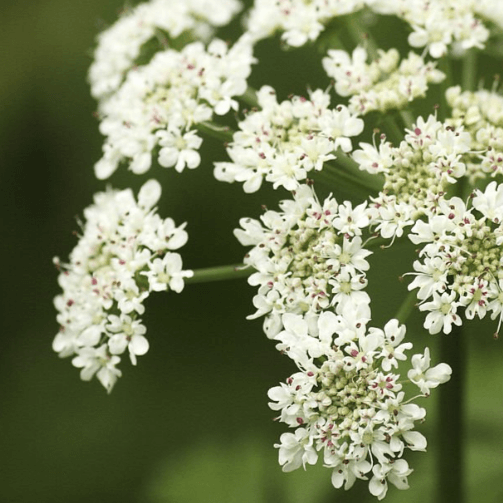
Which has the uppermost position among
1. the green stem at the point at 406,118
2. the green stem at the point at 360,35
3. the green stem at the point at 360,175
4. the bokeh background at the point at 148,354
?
the green stem at the point at 360,35

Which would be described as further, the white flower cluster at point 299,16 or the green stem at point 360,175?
the white flower cluster at point 299,16

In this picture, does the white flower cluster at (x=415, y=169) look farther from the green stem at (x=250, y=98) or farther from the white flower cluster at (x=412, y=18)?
the green stem at (x=250, y=98)

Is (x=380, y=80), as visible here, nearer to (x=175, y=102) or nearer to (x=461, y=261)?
(x=175, y=102)

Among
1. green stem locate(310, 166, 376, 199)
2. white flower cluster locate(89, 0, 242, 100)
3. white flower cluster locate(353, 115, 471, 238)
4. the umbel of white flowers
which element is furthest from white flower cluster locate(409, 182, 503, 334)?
white flower cluster locate(89, 0, 242, 100)

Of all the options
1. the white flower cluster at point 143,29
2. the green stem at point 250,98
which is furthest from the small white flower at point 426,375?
the white flower cluster at point 143,29

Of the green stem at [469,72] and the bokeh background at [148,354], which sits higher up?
the green stem at [469,72]

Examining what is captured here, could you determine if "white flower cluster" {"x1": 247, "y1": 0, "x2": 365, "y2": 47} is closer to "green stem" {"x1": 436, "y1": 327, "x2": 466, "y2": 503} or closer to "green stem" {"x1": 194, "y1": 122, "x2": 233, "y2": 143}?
"green stem" {"x1": 194, "y1": 122, "x2": 233, "y2": 143}

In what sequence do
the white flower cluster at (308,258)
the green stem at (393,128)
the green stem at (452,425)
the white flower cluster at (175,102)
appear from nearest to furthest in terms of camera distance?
the white flower cluster at (308,258) → the green stem at (452,425) → the green stem at (393,128) → the white flower cluster at (175,102)

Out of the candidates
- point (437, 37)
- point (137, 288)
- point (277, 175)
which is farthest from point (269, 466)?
point (437, 37)
